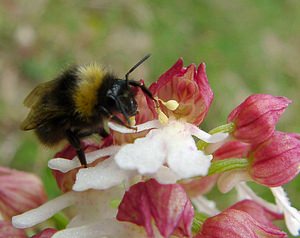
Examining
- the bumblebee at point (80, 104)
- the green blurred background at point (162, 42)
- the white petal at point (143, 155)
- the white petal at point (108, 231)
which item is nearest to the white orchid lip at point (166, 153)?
the white petal at point (143, 155)

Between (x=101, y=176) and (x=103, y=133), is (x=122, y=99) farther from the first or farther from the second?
(x=101, y=176)

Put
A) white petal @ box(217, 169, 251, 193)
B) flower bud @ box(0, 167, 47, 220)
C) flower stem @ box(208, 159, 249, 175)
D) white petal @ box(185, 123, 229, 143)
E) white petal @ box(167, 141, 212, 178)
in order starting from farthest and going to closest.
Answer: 1. flower bud @ box(0, 167, 47, 220)
2. white petal @ box(217, 169, 251, 193)
3. flower stem @ box(208, 159, 249, 175)
4. white petal @ box(185, 123, 229, 143)
5. white petal @ box(167, 141, 212, 178)

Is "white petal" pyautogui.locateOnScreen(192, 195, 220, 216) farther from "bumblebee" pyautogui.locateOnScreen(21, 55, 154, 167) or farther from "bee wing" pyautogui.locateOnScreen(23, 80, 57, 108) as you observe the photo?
"bee wing" pyautogui.locateOnScreen(23, 80, 57, 108)

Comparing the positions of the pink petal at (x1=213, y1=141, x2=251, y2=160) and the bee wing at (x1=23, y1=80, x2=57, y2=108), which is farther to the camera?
the pink petal at (x1=213, y1=141, x2=251, y2=160)

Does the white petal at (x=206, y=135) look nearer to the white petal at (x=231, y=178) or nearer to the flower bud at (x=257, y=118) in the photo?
the flower bud at (x=257, y=118)

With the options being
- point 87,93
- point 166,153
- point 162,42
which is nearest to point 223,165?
point 166,153

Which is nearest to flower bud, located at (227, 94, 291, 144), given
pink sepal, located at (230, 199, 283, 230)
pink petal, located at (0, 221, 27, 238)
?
pink sepal, located at (230, 199, 283, 230)
